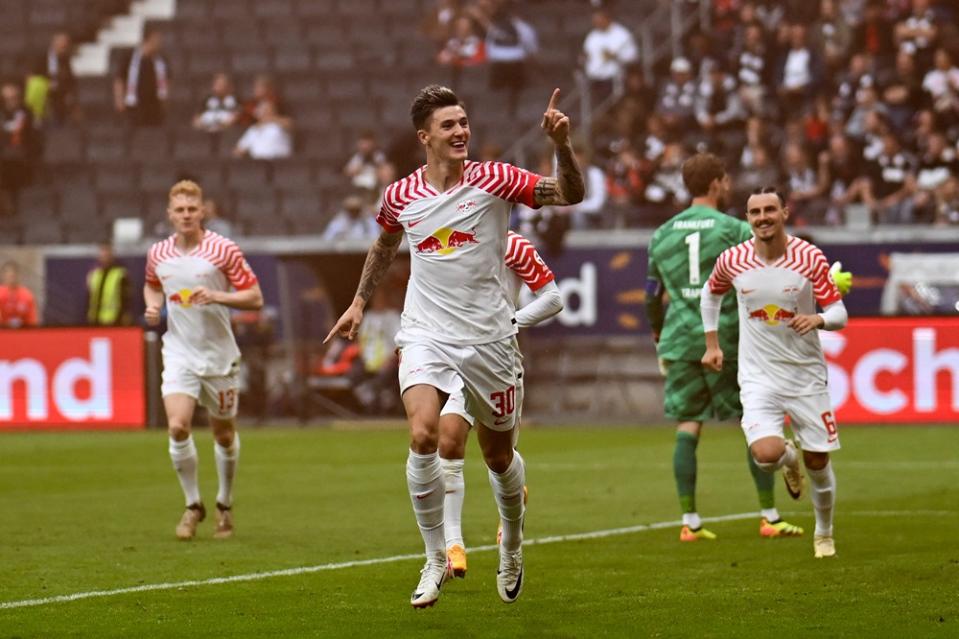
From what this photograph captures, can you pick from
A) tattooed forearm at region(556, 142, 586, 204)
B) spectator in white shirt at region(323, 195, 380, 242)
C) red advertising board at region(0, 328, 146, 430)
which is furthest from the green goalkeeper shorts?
spectator in white shirt at region(323, 195, 380, 242)

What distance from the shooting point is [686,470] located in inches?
468

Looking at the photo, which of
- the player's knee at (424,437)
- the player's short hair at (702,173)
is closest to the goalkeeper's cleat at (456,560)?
the player's knee at (424,437)

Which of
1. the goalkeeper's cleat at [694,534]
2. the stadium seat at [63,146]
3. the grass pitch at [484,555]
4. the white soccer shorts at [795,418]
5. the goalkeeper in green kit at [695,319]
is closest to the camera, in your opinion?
the grass pitch at [484,555]

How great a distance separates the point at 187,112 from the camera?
31031mm

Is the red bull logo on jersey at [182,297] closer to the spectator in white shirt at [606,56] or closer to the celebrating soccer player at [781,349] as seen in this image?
the celebrating soccer player at [781,349]

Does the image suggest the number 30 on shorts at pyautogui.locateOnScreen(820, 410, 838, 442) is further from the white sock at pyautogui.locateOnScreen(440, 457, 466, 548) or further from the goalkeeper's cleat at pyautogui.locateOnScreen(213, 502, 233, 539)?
the goalkeeper's cleat at pyautogui.locateOnScreen(213, 502, 233, 539)

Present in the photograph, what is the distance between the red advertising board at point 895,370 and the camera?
21266mm

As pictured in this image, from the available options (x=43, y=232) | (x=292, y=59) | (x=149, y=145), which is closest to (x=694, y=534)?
(x=43, y=232)

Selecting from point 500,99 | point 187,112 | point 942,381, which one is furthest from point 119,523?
point 187,112

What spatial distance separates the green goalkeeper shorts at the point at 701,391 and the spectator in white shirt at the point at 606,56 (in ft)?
52.5

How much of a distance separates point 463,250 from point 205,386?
4475 millimetres

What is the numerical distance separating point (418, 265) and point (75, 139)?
2353cm

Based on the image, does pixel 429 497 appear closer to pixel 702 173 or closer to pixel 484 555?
pixel 484 555

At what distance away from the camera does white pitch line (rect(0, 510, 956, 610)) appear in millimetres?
9128
